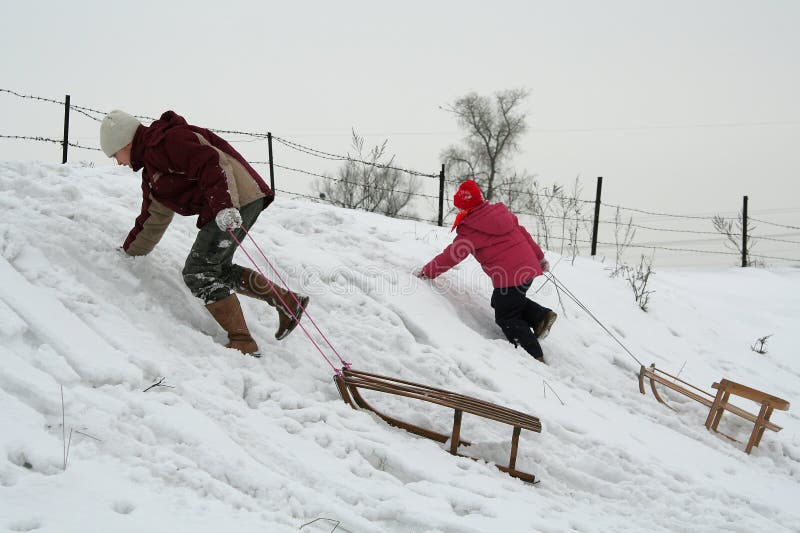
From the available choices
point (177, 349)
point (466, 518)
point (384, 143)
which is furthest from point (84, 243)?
point (384, 143)

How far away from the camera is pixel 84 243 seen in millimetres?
3809

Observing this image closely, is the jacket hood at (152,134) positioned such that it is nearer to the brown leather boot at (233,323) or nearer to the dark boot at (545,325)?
the brown leather boot at (233,323)

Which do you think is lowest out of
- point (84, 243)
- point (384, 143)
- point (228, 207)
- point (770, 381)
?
point (770, 381)

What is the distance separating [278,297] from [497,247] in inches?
84.9

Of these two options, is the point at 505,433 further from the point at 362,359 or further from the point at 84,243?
the point at 84,243

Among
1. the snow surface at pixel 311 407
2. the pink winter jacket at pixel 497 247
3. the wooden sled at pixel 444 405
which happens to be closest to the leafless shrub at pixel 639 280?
the snow surface at pixel 311 407

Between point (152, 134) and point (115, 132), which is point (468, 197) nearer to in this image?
point (152, 134)

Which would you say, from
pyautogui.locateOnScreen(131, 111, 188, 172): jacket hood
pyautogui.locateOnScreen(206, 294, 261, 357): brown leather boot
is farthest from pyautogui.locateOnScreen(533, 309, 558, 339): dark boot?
pyautogui.locateOnScreen(131, 111, 188, 172): jacket hood

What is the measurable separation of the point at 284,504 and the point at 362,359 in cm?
182

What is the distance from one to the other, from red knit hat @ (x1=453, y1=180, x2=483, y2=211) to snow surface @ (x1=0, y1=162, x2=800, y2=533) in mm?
819

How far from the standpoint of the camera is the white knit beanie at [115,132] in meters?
3.57

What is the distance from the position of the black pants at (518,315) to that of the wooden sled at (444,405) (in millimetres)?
1609

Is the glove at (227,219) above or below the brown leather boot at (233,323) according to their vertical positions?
above

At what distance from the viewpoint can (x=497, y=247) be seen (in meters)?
5.14
